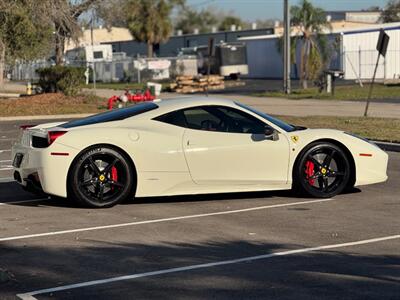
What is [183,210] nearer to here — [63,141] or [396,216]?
[63,141]

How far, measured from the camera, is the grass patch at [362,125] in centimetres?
1836

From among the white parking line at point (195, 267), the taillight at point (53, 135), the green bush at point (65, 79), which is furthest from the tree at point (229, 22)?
the white parking line at point (195, 267)

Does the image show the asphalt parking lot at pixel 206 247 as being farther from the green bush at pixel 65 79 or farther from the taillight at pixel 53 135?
the green bush at pixel 65 79

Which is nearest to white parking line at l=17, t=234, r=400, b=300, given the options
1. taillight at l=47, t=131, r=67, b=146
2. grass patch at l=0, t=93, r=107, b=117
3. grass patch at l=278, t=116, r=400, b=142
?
taillight at l=47, t=131, r=67, b=146

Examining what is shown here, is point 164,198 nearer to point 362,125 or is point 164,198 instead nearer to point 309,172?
point 309,172

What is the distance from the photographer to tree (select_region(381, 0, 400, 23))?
309 feet

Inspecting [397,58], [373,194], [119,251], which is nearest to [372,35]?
[397,58]

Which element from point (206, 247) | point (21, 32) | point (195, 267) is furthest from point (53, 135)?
point (21, 32)

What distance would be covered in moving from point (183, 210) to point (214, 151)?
851 millimetres

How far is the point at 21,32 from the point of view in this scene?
35.2m

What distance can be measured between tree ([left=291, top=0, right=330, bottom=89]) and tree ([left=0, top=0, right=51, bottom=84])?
1312 cm

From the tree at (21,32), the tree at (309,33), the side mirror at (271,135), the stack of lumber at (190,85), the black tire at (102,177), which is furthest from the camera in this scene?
the stack of lumber at (190,85)

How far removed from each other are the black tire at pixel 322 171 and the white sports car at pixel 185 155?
12 mm

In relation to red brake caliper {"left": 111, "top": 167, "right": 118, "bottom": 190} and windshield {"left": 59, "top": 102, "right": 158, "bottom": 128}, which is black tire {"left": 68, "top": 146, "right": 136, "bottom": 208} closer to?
red brake caliper {"left": 111, "top": 167, "right": 118, "bottom": 190}
